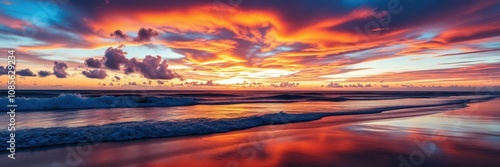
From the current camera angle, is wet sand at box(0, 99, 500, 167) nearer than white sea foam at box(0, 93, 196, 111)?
Yes

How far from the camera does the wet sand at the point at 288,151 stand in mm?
6875

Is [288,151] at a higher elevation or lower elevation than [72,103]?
lower

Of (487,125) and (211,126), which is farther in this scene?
(487,125)

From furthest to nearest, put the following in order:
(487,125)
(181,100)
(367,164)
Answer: (181,100) < (487,125) < (367,164)

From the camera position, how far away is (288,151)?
802 cm

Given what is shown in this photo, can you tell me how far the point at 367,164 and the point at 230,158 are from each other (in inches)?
132

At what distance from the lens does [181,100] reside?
2919 centimetres

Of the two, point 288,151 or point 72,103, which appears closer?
point 288,151

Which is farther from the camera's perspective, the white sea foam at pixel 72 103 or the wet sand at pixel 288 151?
the white sea foam at pixel 72 103

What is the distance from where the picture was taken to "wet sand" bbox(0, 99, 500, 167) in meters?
6.88

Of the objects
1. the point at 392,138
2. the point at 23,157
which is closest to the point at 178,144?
the point at 23,157

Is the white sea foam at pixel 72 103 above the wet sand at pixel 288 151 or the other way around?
above

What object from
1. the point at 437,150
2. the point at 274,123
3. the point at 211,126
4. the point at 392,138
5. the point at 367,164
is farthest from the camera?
the point at 274,123

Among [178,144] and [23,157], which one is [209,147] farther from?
[23,157]
